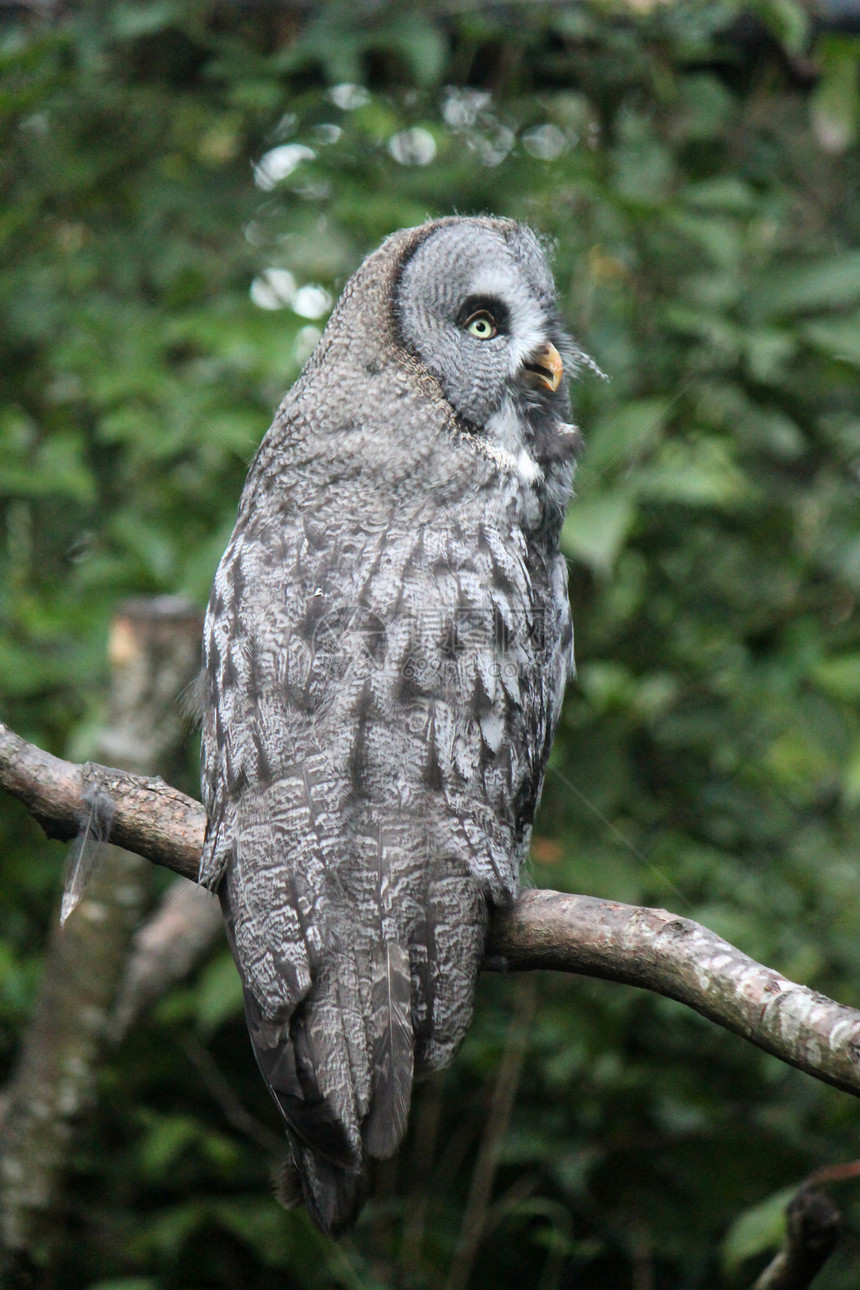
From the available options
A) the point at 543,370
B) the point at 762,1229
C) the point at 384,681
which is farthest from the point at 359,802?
the point at 762,1229

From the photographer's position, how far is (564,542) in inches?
88.2

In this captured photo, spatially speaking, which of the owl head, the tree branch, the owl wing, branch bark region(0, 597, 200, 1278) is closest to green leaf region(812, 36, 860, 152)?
the owl head

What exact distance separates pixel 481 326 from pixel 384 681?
0.61 meters

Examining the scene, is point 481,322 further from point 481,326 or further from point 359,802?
point 359,802

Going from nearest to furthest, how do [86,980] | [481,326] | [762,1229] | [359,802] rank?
[359,802]
[481,326]
[762,1229]
[86,980]

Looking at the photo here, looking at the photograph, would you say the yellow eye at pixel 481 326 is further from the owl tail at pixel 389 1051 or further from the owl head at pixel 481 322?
the owl tail at pixel 389 1051

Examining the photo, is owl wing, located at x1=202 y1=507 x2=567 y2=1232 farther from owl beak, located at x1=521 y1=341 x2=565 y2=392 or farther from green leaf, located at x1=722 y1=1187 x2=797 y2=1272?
green leaf, located at x1=722 y1=1187 x2=797 y2=1272

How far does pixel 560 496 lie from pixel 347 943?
2.37 ft

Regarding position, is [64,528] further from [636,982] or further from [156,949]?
[636,982]

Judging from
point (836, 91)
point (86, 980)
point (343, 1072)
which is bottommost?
point (86, 980)

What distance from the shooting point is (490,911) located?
1.46 meters

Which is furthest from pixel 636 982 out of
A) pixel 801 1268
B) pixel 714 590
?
pixel 714 590

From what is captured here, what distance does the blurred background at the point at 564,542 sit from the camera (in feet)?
8.10

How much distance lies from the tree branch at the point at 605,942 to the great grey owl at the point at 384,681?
77mm
